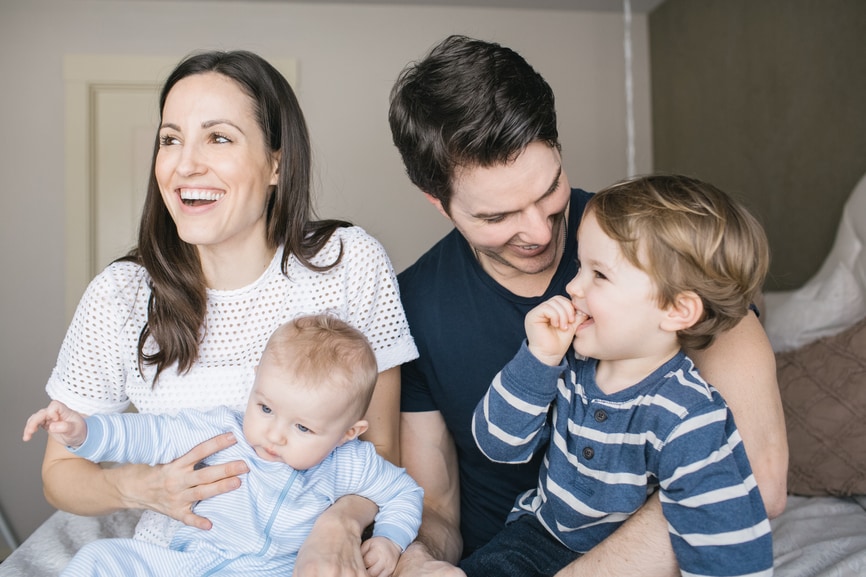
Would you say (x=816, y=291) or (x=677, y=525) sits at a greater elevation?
(x=816, y=291)

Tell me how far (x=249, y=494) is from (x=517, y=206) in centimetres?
70

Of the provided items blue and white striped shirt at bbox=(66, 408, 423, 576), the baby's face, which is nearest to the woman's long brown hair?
blue and white striped shirt at bbox=(66, 408, 423, 576)

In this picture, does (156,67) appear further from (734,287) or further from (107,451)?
(734,287)

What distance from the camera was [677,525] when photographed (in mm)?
1158

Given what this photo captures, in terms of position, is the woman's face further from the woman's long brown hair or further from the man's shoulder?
the man's shoulder

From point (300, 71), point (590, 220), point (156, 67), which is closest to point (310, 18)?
point (300, 71)

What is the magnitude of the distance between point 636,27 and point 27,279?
3.83 metres

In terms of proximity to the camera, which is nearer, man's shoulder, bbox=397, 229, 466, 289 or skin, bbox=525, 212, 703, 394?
skin, bbox=525, 212, 703, 394

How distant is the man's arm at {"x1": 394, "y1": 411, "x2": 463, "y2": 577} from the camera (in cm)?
162

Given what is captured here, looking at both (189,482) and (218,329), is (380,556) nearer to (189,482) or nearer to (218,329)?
(189,482)

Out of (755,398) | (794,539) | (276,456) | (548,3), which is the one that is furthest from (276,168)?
(548,3)

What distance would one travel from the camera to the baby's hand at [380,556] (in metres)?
1.25

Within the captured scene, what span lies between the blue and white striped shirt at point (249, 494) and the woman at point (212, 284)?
54 mm

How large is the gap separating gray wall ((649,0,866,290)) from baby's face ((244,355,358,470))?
7.79ft
